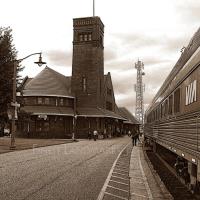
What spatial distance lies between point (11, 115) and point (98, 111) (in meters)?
41.1

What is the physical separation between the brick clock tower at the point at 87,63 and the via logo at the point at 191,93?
60.5 meters

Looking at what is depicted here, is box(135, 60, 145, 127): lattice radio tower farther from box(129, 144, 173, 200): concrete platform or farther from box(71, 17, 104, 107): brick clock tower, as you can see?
box(129, 144, 173, 200): concrete platform

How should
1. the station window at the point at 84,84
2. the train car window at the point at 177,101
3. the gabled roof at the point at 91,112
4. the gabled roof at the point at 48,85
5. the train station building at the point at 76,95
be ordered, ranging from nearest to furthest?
the train car window at the point at 177,101 → the train station building at the point at 76,95 → the gabled roof at the point at 91,112 → the gabled roof at the point at 48,85 → the station window at the point at 84,84

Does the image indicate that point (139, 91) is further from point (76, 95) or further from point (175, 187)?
point (175, 187)

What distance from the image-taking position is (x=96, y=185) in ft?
40.0

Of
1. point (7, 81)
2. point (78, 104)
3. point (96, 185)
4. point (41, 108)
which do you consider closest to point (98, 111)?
point (78, 104)

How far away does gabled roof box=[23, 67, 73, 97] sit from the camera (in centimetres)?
6669

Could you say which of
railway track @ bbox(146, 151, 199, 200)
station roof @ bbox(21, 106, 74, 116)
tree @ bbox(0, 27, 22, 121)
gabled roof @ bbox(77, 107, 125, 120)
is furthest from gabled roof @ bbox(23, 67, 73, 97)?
railway track @ bbox(146, 151, 199, 200)

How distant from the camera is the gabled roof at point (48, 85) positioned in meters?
66.7

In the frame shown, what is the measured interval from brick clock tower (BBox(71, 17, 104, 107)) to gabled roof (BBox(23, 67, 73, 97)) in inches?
100

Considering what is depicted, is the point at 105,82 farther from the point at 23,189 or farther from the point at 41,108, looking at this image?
the point at 23,189

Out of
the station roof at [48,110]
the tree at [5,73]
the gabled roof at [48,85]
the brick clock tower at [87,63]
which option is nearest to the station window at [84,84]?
the brick clock tower at [87,63]

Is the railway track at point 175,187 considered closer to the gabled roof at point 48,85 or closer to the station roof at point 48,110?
the station roof at point 48,110

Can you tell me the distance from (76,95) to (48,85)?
203 inches
